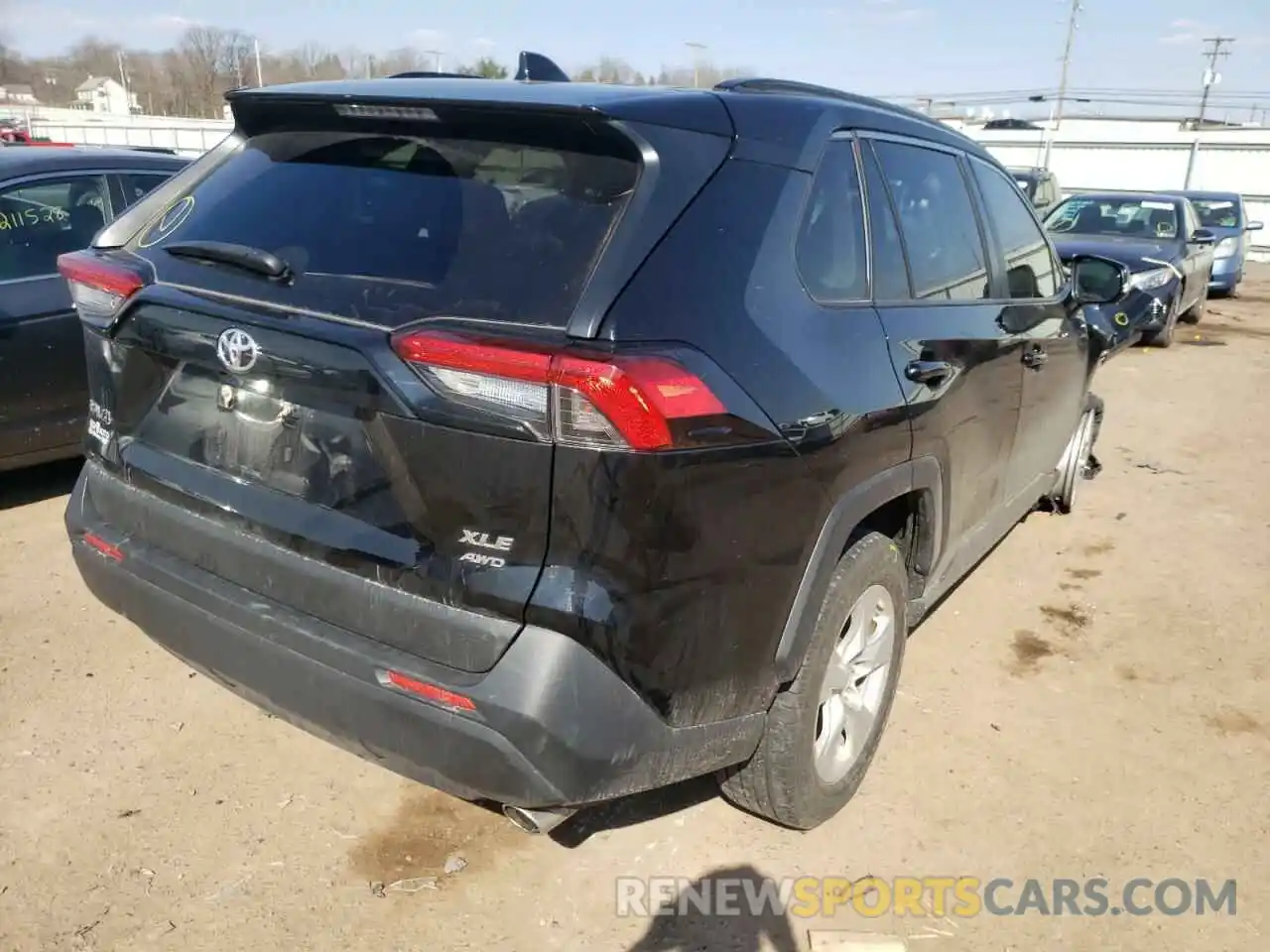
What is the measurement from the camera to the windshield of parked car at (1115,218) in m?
11.9

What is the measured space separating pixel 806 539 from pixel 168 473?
1573mm

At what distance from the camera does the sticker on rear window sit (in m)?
2.58

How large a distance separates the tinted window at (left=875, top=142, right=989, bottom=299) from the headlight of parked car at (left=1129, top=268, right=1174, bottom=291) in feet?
23.3

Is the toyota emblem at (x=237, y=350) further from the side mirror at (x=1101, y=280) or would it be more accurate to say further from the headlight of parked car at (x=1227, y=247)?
the headlight of parked car at (x=1227, y=247)

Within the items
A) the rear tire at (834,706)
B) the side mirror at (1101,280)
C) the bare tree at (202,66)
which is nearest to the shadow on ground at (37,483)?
the rear tire at (834,706)

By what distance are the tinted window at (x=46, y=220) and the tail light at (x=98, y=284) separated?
2.32 m

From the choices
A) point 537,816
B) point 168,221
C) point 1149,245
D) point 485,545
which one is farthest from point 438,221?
point 1149,245

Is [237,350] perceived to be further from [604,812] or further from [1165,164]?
[1165,164]

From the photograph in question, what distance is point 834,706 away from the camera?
2873mm

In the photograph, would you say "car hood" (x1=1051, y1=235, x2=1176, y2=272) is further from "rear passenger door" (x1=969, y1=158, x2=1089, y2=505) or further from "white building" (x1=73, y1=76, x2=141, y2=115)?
"white building" (x1=73, y1=76, x2=141, y2=115)

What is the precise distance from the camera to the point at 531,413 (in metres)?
1.88

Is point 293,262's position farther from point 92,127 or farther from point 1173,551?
point 92,127

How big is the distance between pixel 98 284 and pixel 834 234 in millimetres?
1896

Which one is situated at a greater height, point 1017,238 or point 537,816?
point 1017,238
